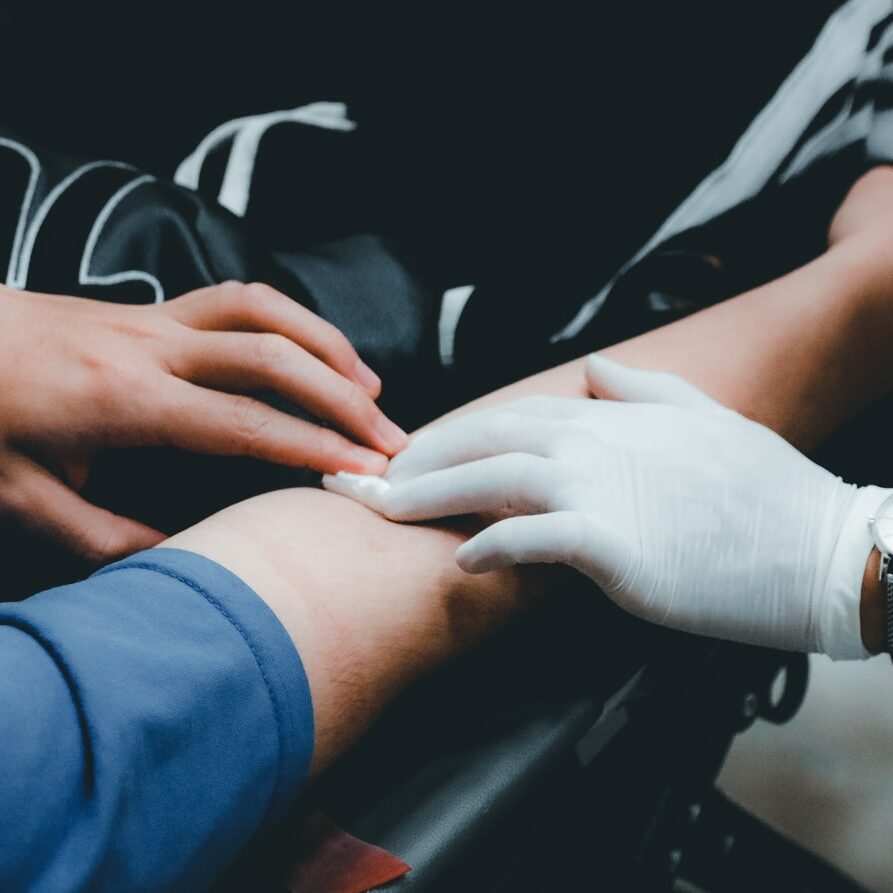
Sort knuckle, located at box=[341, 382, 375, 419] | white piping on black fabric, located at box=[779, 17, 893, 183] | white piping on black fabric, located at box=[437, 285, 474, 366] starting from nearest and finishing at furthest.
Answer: knuckle, located at box=[341, 382, 375, 419]
white piping on black fabric, located at box=[437, 285, 474, 366]
white piping on black fabric, located at box=[779, 17, 893, 183]

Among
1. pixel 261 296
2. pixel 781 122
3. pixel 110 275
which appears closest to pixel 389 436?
pixel 261 296

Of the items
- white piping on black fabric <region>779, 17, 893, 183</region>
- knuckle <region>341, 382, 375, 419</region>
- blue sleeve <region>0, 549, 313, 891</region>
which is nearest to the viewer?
blue sleeve <region>0, 549, 313, 891</region>

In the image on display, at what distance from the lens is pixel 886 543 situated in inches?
22.8

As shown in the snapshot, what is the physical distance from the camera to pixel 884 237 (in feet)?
2.58

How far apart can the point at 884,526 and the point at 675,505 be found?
13 centimetres

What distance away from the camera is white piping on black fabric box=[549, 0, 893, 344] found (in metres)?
0.86

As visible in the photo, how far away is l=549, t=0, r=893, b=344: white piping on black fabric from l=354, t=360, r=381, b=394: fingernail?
26 centimetres

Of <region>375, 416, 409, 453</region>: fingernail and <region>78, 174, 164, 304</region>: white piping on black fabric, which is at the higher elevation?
<region>78, 174, 164, 304</region>: white piping on black fabric

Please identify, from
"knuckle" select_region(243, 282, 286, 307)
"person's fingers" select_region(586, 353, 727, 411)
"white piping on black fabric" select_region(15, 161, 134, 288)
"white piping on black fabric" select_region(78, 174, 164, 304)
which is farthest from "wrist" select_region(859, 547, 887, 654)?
"white piping on black fabric" select_region(15, 161, 134, 288)

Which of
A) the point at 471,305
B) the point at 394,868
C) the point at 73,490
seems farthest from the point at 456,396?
the point at 394,868

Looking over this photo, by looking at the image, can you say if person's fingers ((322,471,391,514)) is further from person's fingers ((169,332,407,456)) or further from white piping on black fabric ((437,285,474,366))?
white piping on black fabric ((437,285,474,366))

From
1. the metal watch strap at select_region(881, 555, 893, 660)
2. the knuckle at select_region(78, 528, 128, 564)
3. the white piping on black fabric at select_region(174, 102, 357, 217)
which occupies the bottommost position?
the knuckle at select_region(78, 528, 128, 564)

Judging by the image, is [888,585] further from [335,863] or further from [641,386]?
[335,863]

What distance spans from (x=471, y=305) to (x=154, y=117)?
0.49 metres
